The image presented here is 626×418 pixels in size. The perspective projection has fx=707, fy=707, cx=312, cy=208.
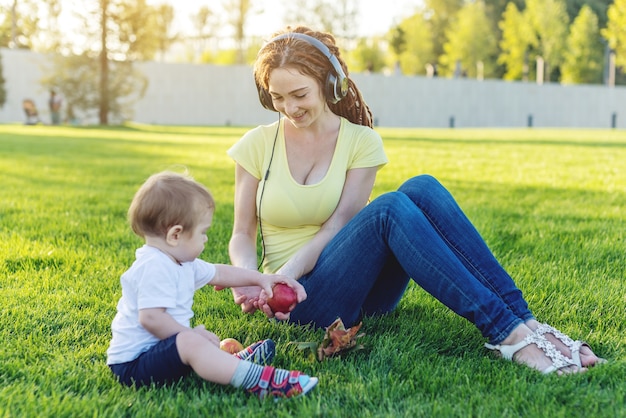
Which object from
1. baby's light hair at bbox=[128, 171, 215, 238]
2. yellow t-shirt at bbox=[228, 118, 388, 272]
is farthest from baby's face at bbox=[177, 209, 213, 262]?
yellow t-shirt at bbox=[228, 118, 388, 272]

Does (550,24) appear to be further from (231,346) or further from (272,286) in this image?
(231,346)

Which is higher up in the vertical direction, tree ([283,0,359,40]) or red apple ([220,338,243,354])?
tree ([283,0,359,40])

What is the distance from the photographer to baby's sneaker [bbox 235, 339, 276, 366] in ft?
8.35

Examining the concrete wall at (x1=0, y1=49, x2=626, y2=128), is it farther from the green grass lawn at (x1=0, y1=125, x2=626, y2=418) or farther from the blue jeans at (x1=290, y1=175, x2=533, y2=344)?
the blue jeans at (x1=290, y1=175, x2=533, y2=344)

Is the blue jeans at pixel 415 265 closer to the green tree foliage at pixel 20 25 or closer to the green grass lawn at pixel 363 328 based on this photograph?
the green grass lawn at pixel 363 328

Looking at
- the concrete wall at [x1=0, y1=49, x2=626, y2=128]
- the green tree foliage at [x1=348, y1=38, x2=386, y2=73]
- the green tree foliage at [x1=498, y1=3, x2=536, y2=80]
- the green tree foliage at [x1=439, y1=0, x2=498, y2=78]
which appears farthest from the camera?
the green tree foliage at [x1=348, y1=38, x2=386, y2=73]

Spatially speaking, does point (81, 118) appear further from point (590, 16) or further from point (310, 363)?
point (590, 16)

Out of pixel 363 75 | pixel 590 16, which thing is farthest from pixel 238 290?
pixel 590 16

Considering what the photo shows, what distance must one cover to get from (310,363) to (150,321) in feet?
2.07

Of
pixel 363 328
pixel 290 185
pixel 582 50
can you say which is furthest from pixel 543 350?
pixel 582 50

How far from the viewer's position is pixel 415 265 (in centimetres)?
265

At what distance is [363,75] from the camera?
113 ft

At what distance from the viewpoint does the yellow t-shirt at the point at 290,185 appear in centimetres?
310

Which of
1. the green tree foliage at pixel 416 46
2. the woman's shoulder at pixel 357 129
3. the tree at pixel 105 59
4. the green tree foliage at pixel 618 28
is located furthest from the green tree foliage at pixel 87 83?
the green tree foliage at pixel 416 46
